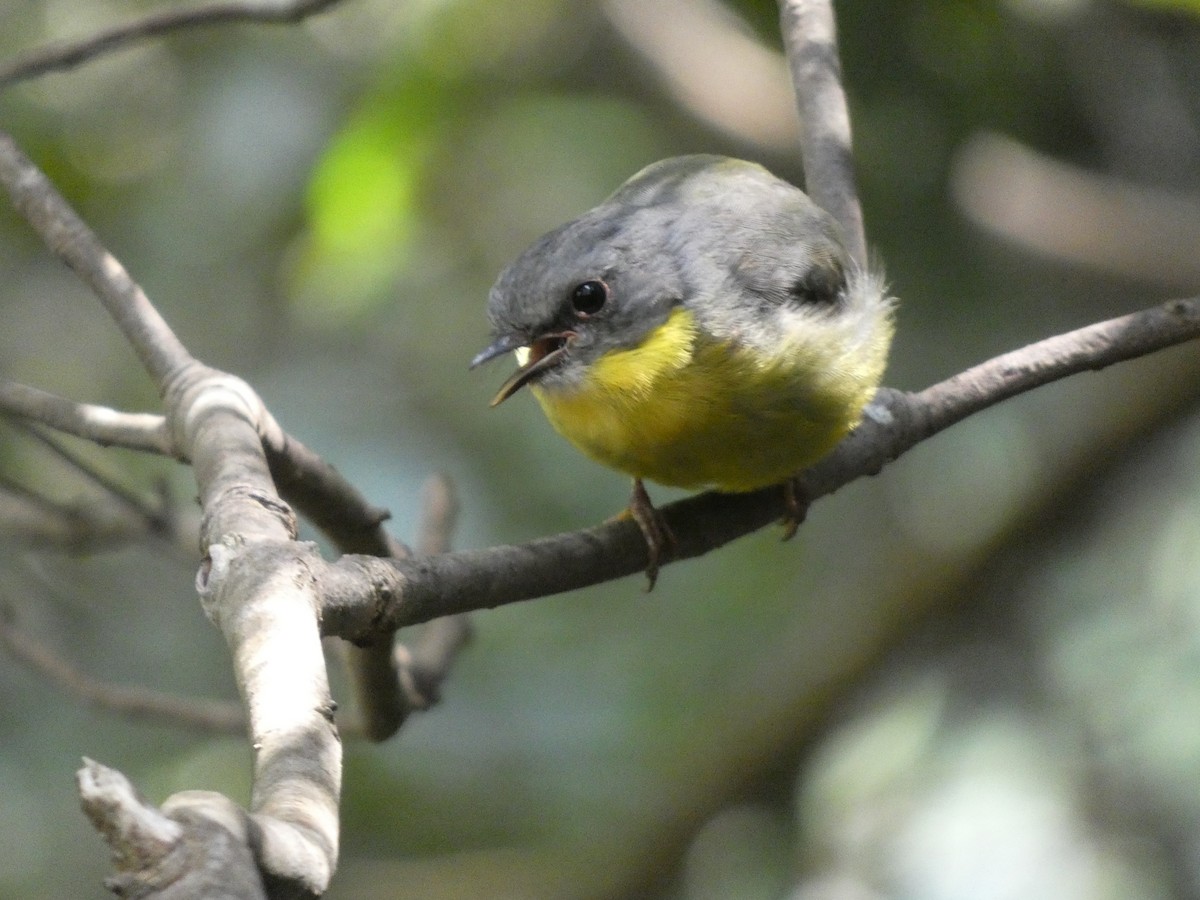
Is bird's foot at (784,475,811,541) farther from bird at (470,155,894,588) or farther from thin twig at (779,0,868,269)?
thin twig at (779,0,868,269)

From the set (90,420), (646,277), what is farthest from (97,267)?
(646,277)

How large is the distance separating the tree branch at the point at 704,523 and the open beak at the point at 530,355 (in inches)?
14.8

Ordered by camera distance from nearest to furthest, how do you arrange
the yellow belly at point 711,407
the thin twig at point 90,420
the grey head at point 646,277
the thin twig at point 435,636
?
the thin twig at point 90,420 < the yellow belly at point 711,407 < the grey head at point 646,277 < the thin twig at point 435,636

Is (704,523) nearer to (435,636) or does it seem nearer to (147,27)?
(435,636)

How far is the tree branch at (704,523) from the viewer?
1.78m

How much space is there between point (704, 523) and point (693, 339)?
1.18ft

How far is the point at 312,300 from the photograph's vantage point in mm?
4582

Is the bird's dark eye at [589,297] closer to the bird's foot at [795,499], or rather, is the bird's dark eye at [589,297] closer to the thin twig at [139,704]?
the bird's foot at [795,499]

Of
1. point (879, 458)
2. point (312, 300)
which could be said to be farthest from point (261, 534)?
point (312, 300)

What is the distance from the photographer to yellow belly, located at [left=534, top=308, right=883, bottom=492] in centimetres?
260

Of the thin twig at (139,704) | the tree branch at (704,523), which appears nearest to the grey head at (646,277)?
the tree branch at (704,523)

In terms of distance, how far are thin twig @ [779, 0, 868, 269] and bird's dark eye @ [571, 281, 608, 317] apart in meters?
0.62

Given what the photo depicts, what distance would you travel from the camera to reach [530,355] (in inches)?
110

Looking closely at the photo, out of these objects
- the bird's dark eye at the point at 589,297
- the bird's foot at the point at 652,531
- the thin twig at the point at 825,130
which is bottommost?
the bird's foot at the point at 652,531
